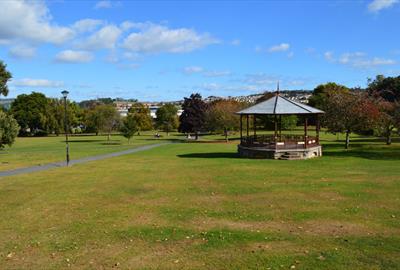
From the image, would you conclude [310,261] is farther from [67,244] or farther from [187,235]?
[67,244]

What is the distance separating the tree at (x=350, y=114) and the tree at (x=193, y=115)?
33590 millimetres

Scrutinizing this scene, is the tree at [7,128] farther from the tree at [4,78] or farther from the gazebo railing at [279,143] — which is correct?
the gazebo railing at [279,143]

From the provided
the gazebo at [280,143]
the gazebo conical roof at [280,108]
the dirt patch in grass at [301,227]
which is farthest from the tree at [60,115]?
the dirt patch in grass at [301,227]

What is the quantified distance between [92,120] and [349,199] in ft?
243

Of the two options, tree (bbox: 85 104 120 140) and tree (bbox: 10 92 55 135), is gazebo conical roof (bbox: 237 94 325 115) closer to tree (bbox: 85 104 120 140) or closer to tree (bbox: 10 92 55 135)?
tree (bbox: 85 104 120 140)

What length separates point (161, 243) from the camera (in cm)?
1052

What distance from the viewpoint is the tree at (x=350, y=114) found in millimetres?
40906

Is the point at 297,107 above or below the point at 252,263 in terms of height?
above

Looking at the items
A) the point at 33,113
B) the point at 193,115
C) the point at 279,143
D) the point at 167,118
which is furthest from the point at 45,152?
the point at 33,113

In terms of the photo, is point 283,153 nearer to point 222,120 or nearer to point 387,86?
point 222,120

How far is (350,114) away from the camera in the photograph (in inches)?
1624

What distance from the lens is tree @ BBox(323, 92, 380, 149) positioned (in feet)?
134

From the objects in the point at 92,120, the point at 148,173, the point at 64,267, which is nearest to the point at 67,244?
the point at 64,267

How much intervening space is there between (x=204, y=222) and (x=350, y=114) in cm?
3223
